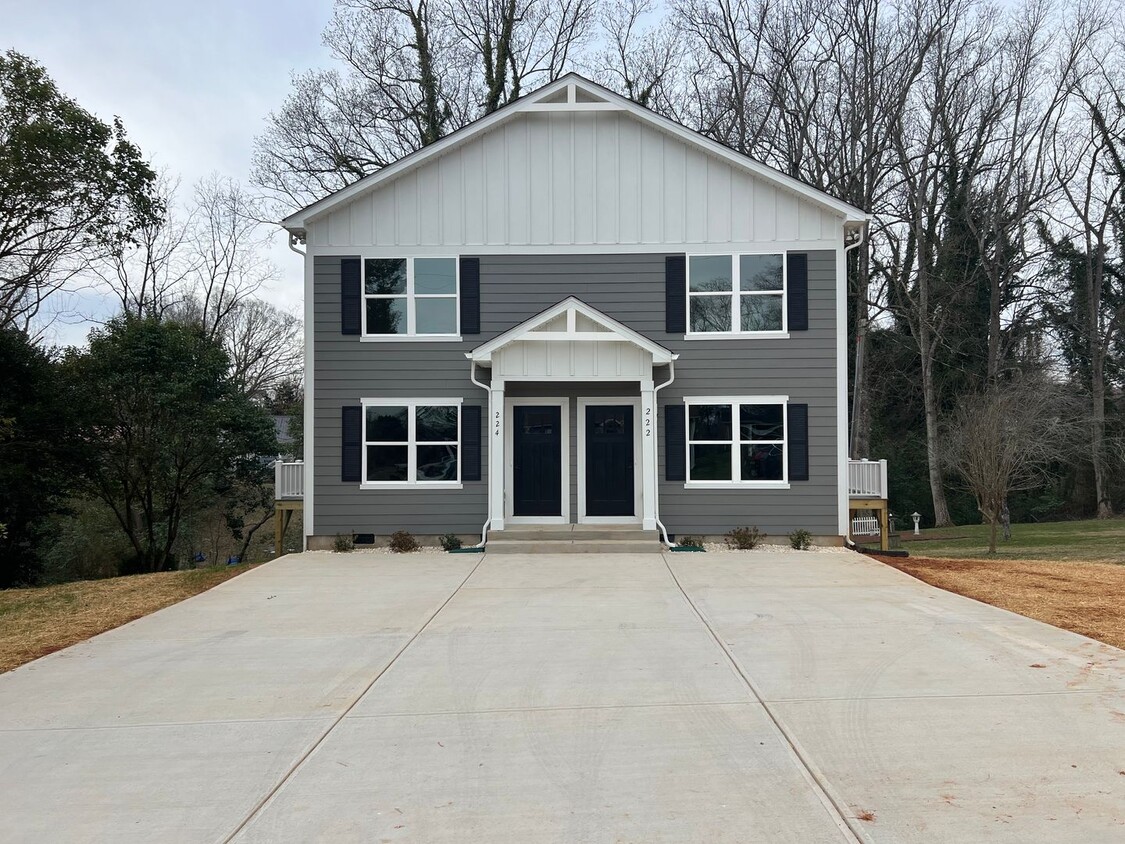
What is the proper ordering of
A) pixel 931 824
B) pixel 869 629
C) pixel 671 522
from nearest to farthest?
pixel 931 824 → pixel 869 629 → pixel 671 522

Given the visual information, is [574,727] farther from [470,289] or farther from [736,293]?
[736,293]

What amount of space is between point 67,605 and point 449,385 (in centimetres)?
670

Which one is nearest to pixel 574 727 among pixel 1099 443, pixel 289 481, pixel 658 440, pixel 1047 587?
pixel 1047 587

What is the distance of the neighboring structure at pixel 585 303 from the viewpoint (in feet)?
48.0

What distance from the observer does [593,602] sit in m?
9.72

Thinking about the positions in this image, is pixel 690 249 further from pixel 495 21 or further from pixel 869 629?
pixel 495 21

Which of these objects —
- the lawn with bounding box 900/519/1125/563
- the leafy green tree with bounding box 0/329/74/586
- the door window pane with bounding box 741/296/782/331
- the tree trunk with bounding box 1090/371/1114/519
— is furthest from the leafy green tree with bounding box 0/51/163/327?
the tree trunk with bounding box 1090/371/1114/519

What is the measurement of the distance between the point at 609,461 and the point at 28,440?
11477 mm

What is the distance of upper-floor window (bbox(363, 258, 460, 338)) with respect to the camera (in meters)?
14.8

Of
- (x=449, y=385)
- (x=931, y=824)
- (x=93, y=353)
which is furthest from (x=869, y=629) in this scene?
(x=93, y=353)

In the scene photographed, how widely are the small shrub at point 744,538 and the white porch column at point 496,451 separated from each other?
12.7ft

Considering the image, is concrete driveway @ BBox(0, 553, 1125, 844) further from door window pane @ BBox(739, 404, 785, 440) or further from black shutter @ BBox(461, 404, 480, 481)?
door window pane @ BBox(739, 404, 785, 440)

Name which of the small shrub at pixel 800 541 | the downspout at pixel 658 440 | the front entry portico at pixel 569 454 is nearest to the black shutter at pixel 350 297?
the front entry portico at pixel 569 454

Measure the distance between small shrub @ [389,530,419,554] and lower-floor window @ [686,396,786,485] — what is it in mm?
4820
